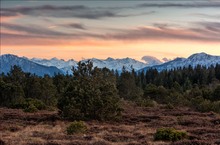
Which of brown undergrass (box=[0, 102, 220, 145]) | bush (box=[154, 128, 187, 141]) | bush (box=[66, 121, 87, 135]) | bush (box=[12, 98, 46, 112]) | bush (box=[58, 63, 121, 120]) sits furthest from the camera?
bush (box=[12, 98, 46, 112])

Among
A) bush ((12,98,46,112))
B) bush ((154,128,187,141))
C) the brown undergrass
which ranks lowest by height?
bush ((12,98,46,112))

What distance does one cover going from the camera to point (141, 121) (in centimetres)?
3331

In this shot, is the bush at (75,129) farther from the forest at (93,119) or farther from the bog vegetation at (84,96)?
the bog vegetation at (84,96)

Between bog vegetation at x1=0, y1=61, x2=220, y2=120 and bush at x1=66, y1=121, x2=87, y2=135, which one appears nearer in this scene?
bush at x1=66, y1=121, x2=87, y2=135

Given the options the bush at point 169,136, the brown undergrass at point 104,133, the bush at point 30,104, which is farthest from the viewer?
the bush at point 30,104

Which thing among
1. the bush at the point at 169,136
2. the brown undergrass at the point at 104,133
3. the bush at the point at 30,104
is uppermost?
the bush at the point at 169,136

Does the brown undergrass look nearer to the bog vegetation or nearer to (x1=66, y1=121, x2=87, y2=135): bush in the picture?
(x1=66, y1=121, x2=87, y2=135): bush

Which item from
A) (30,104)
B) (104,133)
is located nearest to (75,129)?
(104,133)

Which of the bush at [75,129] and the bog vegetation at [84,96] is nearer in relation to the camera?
the bush at [75,129]

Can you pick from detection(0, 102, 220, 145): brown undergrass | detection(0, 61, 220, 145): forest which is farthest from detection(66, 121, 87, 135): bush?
detection(0, 102, 220, 145): brown undergrass

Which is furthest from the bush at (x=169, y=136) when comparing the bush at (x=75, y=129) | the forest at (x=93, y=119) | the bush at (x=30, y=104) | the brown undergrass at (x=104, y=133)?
the bush at (x=30, y=104)

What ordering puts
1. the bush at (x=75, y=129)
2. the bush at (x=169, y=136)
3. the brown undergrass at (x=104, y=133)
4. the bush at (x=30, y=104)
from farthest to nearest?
the bush at (x=30, y=104)
the bush at (x=75, y=129)
the bush at (x=169, y=136)
the brown undergrass at (x=104, y=133)

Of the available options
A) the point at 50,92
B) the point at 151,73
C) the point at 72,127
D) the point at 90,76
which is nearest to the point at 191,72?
the point at 151,73

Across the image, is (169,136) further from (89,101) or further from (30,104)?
(30,104)
